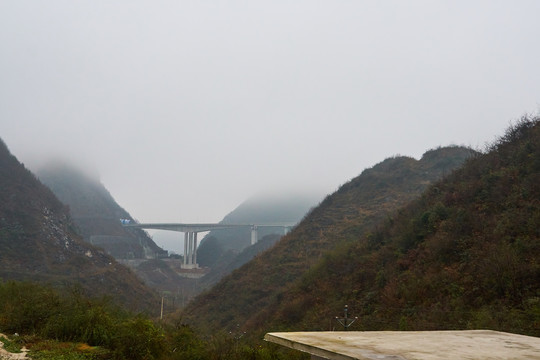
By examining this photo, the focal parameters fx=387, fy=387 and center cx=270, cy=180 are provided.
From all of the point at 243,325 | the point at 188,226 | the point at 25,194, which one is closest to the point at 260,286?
the point at 243,325

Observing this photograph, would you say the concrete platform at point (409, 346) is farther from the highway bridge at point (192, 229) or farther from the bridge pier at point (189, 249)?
the bridge pier at point (189, 249)

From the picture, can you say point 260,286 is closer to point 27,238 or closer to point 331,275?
point 331,275

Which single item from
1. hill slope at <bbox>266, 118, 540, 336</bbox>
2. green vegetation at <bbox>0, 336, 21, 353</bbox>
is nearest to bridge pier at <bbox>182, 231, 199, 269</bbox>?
hill slope at <bbox>266, 118, 540, 336</bbox>

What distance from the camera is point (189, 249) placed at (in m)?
93.2

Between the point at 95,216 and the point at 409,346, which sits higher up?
the point at 95,216

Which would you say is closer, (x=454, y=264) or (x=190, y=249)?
(x=454, y=264)

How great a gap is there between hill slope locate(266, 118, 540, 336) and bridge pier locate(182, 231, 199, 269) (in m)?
Result: 65.6

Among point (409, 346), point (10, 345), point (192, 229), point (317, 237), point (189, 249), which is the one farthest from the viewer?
point (189, 249)

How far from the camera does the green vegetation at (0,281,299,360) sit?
34.1 feet

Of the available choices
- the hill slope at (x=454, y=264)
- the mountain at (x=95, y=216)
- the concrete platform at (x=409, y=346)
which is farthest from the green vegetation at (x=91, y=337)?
the mountain at (x=95, y=216)

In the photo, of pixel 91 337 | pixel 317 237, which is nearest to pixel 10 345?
pixel 91 337

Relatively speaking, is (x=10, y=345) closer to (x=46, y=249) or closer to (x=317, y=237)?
(x=317, y=237)

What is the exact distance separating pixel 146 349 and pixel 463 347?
830 cm

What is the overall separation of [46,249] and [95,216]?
5409 centimetres
